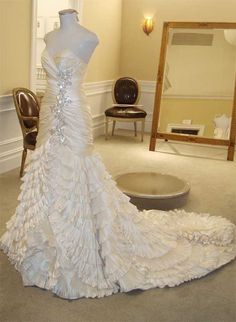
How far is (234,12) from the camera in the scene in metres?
6.16

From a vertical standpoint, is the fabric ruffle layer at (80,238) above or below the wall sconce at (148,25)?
below

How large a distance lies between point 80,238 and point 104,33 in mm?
4601

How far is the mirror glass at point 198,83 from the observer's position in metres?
5.59

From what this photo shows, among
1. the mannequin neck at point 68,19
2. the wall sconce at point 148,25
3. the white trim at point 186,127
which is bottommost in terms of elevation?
the white trim at point 186,127

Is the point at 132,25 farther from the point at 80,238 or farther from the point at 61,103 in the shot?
the point at 80,238

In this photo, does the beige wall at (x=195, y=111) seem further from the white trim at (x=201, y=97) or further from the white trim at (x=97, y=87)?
the white trim at (x=97, y=87)

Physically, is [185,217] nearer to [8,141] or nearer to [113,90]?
[8,141]

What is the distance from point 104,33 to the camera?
6.29 meters

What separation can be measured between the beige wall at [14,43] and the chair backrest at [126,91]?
7.07 ft

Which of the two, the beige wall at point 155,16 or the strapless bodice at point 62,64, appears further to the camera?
the beige wall at point 155,16

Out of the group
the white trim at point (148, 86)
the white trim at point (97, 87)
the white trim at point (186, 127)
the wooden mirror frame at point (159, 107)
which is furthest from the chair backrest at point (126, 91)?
the white trim at point (186, 127)

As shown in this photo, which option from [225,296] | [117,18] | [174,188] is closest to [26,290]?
[225,296]

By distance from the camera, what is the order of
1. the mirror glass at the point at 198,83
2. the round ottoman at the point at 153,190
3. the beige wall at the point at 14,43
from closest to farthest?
the round ottoman at the point at 153,190
the beige wall at the point at 14,43
the mirror glass at the point at 198,83

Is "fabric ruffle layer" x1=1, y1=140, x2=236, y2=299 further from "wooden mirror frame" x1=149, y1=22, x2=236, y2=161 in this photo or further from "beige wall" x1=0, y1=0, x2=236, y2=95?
"beige wall" x1=0, y1=0, x2=236, y2=95
